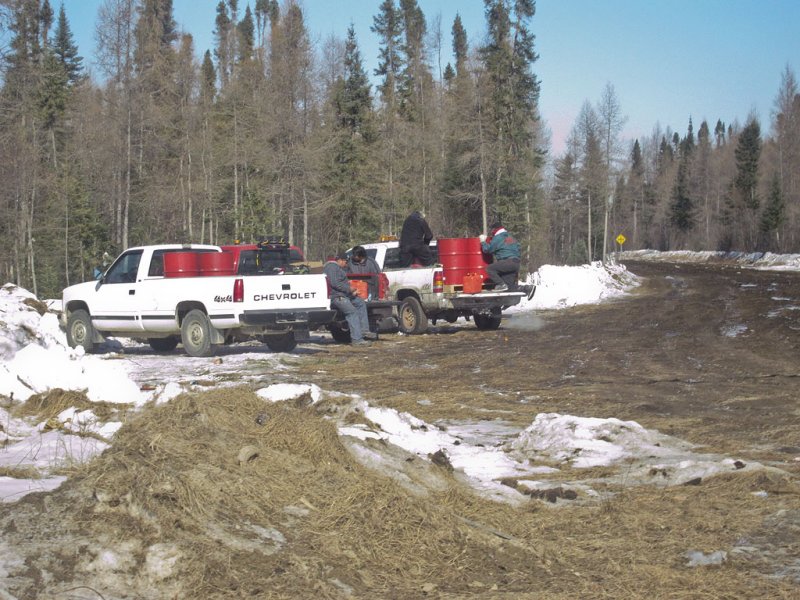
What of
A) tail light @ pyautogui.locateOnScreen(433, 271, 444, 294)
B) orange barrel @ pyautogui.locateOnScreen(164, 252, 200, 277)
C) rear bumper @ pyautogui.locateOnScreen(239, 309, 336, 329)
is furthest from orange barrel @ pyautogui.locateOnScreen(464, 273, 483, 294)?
orange barrel @ pyautogui.locateOnScreen(164, 252, 200, 277)

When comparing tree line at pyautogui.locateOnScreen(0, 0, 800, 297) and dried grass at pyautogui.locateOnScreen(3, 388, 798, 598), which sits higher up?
tree line at pyautogui.locateOnScreen(0, 0, 800, 297)

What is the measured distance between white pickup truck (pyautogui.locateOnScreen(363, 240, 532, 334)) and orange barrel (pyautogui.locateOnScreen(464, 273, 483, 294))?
0.38 ft

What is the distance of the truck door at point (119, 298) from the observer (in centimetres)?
1609

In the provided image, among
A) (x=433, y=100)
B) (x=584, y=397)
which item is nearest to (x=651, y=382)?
(x=584, y=397)

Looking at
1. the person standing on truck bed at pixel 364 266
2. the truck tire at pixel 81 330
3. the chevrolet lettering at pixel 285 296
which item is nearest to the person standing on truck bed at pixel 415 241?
the person standing on truck bed at pixel 364 266

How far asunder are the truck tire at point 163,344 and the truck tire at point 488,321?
7.15m

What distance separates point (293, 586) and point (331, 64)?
147 feet

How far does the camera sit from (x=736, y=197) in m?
83.1

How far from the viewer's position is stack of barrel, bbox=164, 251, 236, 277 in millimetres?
16125

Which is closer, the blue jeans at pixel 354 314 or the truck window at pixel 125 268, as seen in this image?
the truck window at pixel 125 268

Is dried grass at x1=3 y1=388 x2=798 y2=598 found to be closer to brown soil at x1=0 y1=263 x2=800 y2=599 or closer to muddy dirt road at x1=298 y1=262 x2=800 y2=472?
brown soil at x1=0 y1=263 x2=800 y2=599

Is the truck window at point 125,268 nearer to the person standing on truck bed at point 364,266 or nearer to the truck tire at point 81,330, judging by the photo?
the truck tire at point 81,330

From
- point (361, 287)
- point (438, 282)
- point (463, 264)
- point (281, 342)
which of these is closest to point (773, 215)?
point (463, 264)

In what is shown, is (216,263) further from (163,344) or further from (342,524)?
(342,524)
